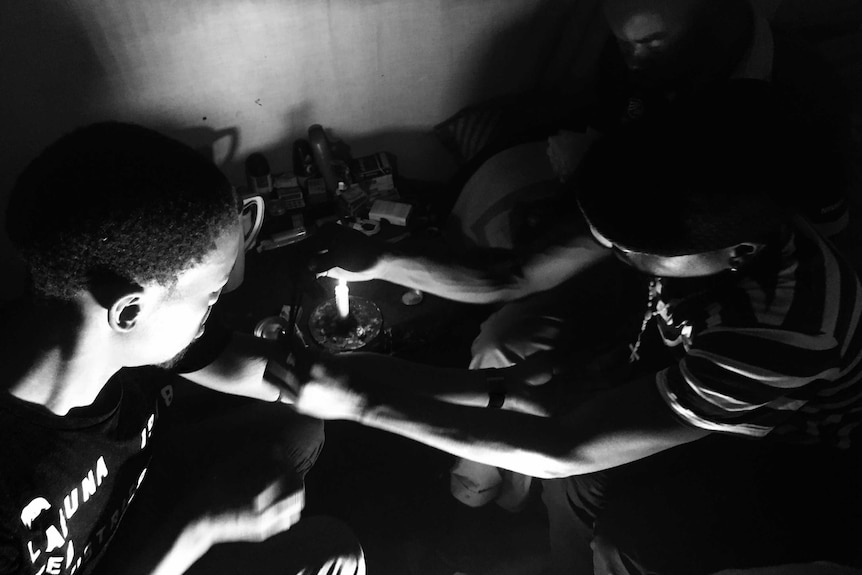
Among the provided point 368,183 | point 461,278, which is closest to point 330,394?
point 461,278

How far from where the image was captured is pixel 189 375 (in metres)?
1.26

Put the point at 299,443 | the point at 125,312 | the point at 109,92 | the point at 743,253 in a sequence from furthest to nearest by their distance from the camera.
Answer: the point at 109,92 → the point at 299,443 → the point at 743,253 → the point at 125,312

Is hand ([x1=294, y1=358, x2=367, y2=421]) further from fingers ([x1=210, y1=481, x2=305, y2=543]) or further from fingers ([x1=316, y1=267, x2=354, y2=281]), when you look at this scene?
fingers ([x1=316, y1=267, x2=354, y2=281])

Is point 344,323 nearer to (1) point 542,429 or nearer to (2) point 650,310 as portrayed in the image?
(1) point 542,429

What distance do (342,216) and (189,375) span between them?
83 centimetres

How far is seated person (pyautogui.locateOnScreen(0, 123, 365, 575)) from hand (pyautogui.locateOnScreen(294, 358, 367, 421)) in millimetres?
234

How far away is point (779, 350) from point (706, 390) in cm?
14

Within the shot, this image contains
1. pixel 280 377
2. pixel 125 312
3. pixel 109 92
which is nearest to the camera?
pixel 125 312

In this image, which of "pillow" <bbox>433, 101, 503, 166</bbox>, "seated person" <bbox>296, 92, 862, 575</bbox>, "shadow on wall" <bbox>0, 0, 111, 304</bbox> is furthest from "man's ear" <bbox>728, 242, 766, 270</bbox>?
"shadow on wall" <bbox>0, 0, 111, 304</bbox>

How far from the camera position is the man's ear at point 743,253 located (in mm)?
965

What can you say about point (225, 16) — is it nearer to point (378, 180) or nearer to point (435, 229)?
point (378, 180)

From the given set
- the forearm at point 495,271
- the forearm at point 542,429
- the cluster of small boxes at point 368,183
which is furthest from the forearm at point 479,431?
the cluster of small boxes at point 368,183

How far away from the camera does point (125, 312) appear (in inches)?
34.5

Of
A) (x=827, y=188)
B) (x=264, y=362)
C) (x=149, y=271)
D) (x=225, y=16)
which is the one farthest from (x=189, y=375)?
(x=827, y=188)
